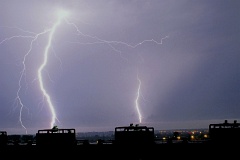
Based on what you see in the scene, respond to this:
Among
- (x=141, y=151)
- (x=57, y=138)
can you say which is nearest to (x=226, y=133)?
(x=141, y=151)

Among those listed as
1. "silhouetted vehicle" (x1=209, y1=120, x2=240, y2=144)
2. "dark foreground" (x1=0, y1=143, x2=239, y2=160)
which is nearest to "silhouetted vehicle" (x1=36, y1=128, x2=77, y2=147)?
"dark foreground" (x1=0, y1=143, x2=239, y2=160)

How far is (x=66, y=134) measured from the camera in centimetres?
2302

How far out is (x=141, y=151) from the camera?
22.2 m

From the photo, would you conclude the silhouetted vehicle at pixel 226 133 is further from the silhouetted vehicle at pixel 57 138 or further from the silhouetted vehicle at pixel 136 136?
the silhouetted vehicle at pixel 57 138

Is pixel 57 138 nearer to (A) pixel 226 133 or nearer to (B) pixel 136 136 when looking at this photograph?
(B) pixel 136 136

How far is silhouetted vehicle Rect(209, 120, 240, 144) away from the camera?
2089 cm

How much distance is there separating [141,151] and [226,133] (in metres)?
6.12

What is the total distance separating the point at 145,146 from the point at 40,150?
8.06 m

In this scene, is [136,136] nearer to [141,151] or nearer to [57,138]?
[141,151]

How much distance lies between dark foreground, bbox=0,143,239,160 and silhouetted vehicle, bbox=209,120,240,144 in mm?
392

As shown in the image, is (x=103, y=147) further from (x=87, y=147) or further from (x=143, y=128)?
(x=143, y=128)

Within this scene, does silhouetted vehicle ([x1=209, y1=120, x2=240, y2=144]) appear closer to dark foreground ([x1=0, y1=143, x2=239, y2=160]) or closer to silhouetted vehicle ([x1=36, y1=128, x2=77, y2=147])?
dark foreground ([x1=0, y1=143, x2=239, y2=160])

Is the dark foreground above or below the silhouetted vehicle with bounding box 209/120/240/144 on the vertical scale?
below

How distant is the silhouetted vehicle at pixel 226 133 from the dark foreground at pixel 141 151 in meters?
0.39
